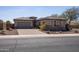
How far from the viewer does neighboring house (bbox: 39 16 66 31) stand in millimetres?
6004

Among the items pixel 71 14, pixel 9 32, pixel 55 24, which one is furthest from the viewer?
pixel 55 24

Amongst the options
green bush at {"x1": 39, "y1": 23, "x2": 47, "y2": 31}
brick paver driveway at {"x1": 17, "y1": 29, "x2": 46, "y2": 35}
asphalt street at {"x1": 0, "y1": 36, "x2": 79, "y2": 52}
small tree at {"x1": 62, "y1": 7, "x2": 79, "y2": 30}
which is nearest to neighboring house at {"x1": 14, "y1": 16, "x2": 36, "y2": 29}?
brick paver driveway at {"x1": 17, "y1": 29, "x2": 46, "y2": 35}

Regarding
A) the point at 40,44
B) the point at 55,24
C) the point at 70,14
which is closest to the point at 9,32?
the point at 40,44

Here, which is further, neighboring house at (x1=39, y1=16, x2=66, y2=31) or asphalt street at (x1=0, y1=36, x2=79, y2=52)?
neighboring house at (x1=39, y1=16, x2=66, y2=31)

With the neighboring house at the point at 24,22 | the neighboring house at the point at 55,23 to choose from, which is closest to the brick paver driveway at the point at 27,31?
the neighboring house at the point at 24,22

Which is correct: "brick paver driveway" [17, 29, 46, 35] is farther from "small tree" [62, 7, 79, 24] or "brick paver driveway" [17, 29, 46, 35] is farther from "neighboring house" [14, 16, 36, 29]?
"small tree" [62, 7, 79, 24]

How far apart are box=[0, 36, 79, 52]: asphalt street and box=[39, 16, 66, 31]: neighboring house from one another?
343mm

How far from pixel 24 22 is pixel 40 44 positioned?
2.97 feet

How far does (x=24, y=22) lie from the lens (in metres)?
6.07

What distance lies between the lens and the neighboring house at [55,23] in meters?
6.00

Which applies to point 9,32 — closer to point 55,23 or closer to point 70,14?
point 55,23

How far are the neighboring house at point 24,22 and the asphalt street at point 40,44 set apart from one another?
40cm
